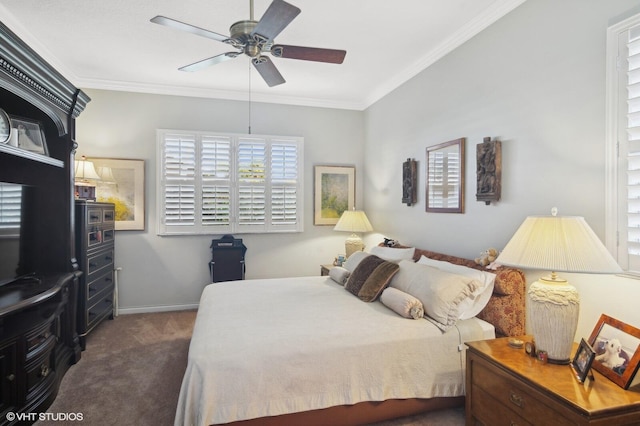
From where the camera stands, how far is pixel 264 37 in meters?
2.07

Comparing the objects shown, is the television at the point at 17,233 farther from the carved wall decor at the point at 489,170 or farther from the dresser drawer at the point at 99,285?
the carved wall decor at the point at 489,170

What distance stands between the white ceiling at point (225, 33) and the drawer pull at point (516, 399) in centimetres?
256

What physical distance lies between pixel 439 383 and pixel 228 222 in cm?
331

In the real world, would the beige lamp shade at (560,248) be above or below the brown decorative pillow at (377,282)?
above

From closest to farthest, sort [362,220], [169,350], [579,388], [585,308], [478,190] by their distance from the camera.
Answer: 1. [579,388]
2. [585,308]
3. [478,190]
4. [169,350]
5. [362,220]

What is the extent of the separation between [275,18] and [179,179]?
3118 millimetres

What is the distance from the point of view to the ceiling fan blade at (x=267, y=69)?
243 centimetres

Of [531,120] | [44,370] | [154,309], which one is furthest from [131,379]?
[531,120]

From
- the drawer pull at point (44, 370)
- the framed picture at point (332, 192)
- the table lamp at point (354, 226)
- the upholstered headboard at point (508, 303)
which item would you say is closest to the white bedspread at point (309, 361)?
the upholstered headboard at point (508, 303)

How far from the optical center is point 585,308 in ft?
6.82

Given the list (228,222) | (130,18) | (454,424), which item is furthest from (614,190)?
(228,222)

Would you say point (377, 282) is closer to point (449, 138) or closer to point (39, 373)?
point (449, 138)

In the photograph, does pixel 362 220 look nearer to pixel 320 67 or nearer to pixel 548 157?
pixel 320 67

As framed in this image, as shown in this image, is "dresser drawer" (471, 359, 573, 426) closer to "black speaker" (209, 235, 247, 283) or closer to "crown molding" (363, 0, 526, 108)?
"crown molding" (363, 0, 526, 108)
